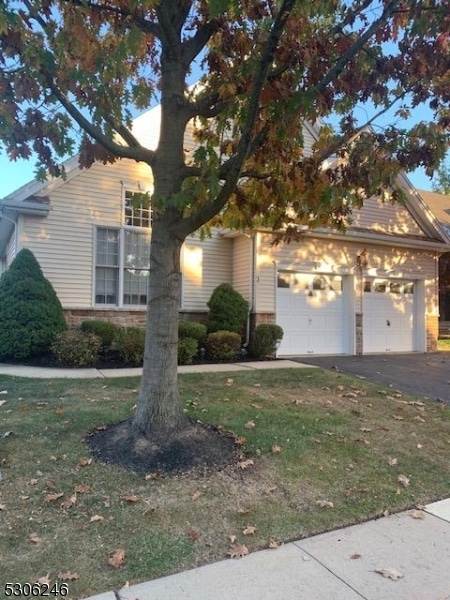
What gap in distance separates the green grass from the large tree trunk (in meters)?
0.66

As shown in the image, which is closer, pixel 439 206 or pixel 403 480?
pixel 403 480

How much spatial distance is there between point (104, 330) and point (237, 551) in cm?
797

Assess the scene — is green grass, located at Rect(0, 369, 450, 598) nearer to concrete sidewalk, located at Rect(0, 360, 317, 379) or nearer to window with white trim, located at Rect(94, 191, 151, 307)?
Result: concrete sidewalk, located at Rect(0, 360, 317, 379)

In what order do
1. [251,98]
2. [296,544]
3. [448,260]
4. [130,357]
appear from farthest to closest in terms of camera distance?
[448,260]
[130,357]
[251,98]
[296,544]

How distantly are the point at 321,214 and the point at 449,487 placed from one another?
3.13m

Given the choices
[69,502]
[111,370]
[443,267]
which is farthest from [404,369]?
[443,267]

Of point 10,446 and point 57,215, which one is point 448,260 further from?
point 10,446

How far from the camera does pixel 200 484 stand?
4.20m

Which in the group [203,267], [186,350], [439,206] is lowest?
[186,350]

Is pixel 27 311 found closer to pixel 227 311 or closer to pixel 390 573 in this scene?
pixel 227 311

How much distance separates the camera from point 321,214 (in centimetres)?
548

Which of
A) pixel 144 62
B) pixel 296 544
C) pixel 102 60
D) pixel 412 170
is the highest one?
pixel 144 62

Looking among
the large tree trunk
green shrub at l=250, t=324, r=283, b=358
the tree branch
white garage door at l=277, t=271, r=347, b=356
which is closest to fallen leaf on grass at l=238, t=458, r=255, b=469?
the large tree trunk

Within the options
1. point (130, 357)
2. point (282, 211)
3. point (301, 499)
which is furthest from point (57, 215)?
point (301, 499)
